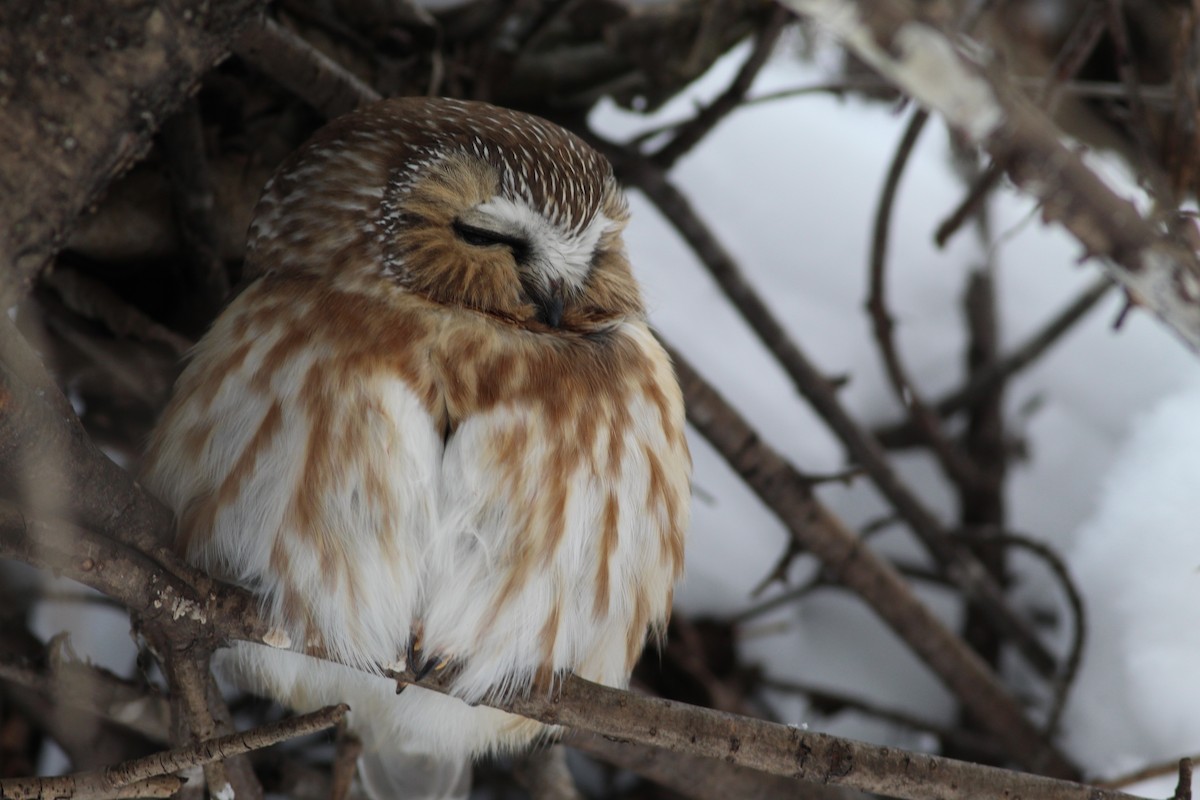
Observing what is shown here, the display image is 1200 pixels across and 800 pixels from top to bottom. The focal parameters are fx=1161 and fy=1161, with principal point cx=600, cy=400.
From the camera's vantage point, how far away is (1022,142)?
1.21 m

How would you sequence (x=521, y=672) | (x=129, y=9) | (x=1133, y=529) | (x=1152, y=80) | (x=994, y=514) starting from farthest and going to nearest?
(x=1152, y=80), (x=994, y=514), (x=1133, y=529), (x=521, y=672), (x=129, y=9)

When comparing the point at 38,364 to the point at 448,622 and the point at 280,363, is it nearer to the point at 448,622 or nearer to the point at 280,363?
the point at 280,363

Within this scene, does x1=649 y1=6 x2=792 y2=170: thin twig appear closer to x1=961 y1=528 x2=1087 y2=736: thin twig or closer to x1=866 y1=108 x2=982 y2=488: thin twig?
x1=866 y1=108 x2=982 y2=488: thin twig

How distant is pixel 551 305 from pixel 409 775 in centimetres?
103

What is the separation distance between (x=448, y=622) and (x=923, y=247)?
215 cm

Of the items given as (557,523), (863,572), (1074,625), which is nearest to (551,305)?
(557,523)

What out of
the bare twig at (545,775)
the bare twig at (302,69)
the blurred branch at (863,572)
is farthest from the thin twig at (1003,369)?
the bare twig at (302,69)

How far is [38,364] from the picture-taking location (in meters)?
1.29

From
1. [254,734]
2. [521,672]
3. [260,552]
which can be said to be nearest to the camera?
[254,734]

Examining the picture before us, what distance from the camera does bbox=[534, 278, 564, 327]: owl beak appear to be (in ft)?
5.76

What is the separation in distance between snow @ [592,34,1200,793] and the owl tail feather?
732 mm

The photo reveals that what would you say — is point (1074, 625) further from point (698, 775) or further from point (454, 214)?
point (454, 214)

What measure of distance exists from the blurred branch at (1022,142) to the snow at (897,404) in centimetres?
124

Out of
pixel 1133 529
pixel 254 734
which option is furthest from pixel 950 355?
pixel 254 734
